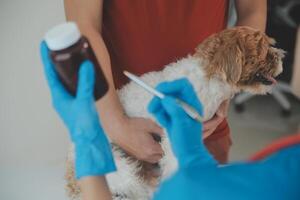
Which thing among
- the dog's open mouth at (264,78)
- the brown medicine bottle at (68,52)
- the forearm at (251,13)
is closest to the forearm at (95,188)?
the brown medicine bottle at (68,52)

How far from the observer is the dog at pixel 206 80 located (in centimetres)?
107

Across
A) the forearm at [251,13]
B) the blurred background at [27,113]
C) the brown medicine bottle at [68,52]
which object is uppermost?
the brown medicine bottle at [68,52]

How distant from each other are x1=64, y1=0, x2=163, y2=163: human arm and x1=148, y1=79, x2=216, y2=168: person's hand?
31cm

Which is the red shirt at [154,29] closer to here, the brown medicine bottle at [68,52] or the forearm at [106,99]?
the forearm at [106,99]

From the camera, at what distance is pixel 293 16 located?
2576 mm

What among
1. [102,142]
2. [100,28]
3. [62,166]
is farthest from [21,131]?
[102,142]

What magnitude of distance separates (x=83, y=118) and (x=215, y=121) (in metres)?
0.49

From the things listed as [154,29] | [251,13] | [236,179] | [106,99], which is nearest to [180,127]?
[236,179]

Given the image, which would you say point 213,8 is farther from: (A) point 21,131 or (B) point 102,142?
(A) point 21,131

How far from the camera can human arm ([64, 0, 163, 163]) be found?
3.46 feet

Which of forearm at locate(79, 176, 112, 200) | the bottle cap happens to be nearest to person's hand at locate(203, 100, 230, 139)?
forearm at locate(79, 176, 112, 200)

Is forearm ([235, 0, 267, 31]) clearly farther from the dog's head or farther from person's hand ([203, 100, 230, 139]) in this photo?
person's hand ([203, 100, 230, 139])

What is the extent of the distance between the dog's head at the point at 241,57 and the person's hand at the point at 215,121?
8 cm

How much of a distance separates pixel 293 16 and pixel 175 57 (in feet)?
5.30
